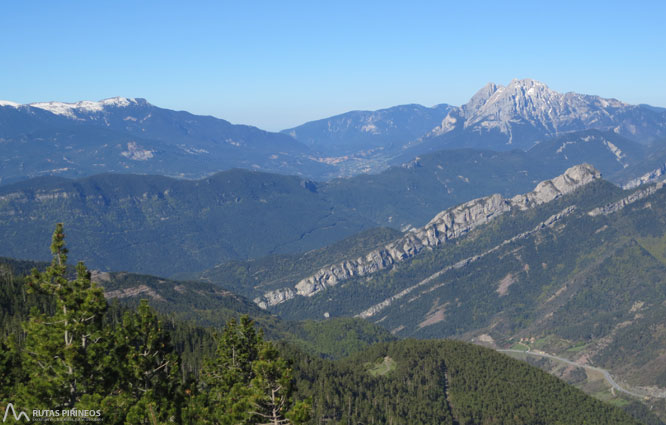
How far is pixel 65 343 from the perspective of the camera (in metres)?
59.4

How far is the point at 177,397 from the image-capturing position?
7225 cm

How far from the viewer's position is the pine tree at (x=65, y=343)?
58781 millimetres

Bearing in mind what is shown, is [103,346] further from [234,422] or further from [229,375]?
[229,375]

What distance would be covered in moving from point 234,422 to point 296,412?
8289mm

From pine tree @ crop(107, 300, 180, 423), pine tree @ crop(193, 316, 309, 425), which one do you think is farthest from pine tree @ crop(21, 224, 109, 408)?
pine tree @ crop(193, 316, 309, 425)

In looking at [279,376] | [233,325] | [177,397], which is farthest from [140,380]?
[233,325]

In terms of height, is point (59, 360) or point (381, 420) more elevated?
point (59, 360)

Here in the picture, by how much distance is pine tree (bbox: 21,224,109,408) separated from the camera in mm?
58781

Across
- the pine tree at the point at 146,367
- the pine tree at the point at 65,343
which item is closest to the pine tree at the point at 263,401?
the pine tree at the point at 146,367

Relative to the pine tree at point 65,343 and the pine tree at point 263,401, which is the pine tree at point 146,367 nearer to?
the pine tree at point 65,343

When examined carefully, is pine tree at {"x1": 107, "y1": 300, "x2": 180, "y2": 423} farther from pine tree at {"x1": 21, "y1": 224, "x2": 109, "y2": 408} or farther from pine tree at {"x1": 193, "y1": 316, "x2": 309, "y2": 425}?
pine tree at {"x1": 193, "y1": 316, "x2": 309, "y2": 425}

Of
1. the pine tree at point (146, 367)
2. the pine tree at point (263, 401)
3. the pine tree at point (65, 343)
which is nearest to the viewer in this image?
the pine tree at point (65, 343)

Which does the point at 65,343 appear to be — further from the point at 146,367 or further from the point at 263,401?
the point at 263,401

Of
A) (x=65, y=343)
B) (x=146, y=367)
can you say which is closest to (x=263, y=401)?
(x=146, y=367)
